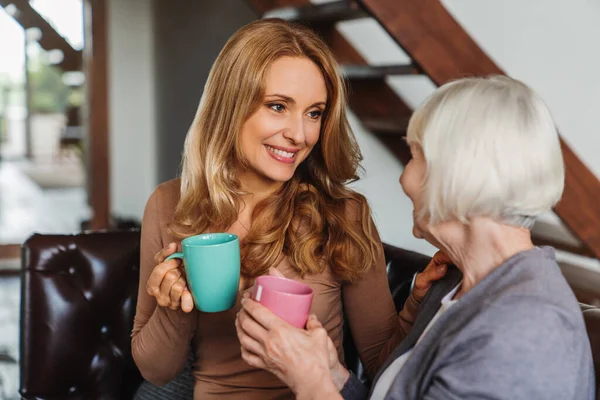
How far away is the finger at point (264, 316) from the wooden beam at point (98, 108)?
437 centimetres

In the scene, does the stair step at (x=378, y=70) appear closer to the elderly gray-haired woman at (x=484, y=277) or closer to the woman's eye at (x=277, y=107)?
the woman's eye at (x=277, y=107)

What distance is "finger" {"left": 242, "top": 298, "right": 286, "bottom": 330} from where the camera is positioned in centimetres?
107

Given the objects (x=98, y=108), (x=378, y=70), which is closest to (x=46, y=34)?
(x=98, y=108)

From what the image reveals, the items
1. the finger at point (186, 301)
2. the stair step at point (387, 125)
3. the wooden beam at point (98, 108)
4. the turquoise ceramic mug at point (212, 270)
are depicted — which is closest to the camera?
the turquoise ceramic mug at point (212, 270)

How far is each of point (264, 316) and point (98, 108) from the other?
441cm

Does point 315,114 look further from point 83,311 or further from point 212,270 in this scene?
point 83,311

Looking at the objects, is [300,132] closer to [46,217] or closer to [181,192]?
[181,192]

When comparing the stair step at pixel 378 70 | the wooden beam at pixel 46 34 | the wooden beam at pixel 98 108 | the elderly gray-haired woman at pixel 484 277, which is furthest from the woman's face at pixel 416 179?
the wooden beam at pixel 46 34

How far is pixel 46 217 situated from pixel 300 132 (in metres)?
6.27

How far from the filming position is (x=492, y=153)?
979mm

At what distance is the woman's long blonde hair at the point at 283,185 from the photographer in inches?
60.0

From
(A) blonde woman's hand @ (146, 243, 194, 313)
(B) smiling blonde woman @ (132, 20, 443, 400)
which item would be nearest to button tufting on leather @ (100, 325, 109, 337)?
(B) smiling blonde woman @ (132, 20, 443, 400)

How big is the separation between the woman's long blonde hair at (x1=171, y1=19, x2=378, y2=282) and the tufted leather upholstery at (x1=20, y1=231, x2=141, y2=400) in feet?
0.85

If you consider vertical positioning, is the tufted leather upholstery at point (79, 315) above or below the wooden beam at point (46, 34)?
below
